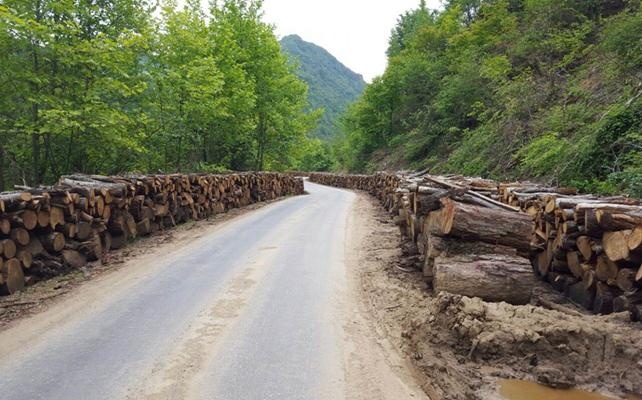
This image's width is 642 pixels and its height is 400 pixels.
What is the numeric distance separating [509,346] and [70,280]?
632 centimetres

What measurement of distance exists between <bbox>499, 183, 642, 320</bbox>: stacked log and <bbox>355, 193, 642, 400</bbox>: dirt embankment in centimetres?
32

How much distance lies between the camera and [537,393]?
3391mm

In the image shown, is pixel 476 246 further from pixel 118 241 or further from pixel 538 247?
pixel 118 241

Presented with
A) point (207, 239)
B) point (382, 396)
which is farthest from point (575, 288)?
point (207, 239)

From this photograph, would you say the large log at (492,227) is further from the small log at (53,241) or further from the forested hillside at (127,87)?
the forested hillside at (127,87)

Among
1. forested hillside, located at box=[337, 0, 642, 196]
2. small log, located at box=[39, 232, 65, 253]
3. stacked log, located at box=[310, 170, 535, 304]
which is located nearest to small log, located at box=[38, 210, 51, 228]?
small log, located at box=[39, 232, 65, 253]

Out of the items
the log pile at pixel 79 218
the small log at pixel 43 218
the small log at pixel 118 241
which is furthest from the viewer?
the small log at pixel 118 241

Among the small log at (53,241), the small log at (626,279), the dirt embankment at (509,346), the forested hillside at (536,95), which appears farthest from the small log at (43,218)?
the forested hillside at (536,95)

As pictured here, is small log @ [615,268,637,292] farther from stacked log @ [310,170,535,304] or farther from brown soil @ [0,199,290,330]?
brown soil @ [0,199,290,330]

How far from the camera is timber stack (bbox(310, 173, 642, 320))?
454 cm

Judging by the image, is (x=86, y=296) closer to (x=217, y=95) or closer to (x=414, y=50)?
(x=217, y=95)

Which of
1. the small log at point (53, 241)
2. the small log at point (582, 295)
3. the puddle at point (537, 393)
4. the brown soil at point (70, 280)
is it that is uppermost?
the small log at point (53, 241)

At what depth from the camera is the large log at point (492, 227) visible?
218 inches

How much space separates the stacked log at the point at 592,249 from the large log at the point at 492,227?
1.69 feet
